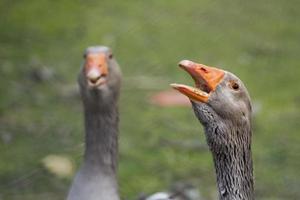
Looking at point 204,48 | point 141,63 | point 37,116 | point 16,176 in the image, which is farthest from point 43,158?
point 204,48

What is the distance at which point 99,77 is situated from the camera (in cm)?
577

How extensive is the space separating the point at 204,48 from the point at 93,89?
14.9 ft

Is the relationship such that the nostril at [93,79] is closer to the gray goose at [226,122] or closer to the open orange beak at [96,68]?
the open orange beak at [96,68]

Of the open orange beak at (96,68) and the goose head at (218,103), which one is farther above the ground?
the open orange beak at (96,68)

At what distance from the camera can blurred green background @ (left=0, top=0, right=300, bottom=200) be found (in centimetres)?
745

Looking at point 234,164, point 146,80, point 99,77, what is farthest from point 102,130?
point 146,80

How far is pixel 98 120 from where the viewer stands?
5902 millimetres

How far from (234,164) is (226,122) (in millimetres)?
203

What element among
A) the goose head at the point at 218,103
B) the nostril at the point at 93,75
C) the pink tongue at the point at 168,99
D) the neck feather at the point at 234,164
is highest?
the nostril at the point at 93,75

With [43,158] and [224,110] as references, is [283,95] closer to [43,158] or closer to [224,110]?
[43,158]

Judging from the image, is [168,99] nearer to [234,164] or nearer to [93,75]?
[93,75]

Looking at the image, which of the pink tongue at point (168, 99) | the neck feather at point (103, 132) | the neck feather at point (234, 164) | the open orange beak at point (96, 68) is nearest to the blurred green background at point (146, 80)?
the pink tongue at point (168, 99)

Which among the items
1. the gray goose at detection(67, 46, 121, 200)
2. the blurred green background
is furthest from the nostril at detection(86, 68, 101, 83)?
the blurred green background

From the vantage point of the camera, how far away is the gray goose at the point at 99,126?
5664mm
